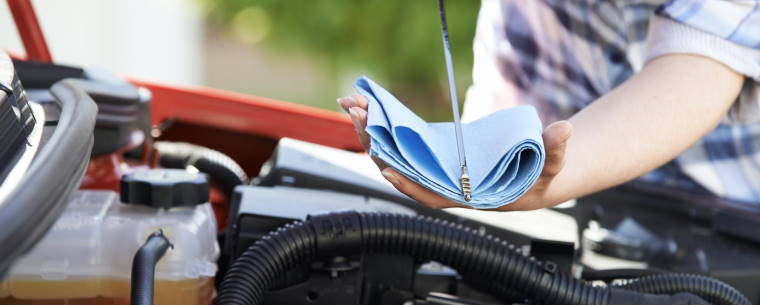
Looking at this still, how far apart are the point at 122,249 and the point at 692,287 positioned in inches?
21.1

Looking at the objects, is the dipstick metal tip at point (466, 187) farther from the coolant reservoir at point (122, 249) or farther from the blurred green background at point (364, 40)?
the blurred green background at point (364, 40)

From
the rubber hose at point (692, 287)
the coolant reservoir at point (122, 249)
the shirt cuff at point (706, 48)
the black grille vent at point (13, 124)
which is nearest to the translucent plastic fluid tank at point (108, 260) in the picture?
the coolant reservoir at point (122, 249)

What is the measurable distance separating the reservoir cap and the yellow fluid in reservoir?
8 cm

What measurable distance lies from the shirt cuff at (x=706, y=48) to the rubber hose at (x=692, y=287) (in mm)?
221

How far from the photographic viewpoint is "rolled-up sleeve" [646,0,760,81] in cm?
91

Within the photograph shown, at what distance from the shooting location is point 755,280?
3.33ft

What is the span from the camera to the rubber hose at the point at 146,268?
2.27ft

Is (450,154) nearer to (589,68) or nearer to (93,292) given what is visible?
(93,292)

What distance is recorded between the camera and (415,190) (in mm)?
699

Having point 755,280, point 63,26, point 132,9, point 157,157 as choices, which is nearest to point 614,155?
point 755,280

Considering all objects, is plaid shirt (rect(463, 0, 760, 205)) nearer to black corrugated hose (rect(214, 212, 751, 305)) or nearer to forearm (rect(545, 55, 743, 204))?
forearm (rect(545, 55, 743, 204))

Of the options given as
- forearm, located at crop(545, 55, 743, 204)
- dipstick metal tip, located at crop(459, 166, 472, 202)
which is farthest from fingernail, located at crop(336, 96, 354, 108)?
forearm, located at crop(545, 55, 743, 204)

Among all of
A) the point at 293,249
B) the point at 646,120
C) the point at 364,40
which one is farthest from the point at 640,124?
the point at 364,40

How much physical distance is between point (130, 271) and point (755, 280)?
68 cm
